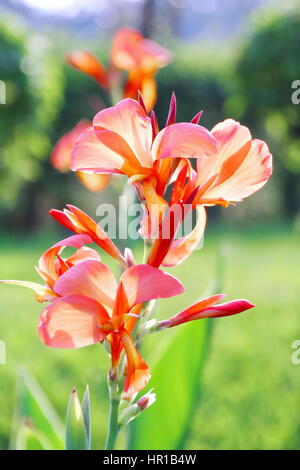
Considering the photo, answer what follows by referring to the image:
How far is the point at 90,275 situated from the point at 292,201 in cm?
662

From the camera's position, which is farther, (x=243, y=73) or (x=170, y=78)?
(x=170, y=78)

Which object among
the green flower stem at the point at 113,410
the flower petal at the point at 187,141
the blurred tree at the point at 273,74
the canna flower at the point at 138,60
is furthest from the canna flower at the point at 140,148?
the blurred tree at the point at 273,74

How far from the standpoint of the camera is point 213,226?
19.4 feet

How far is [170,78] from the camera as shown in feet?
20.3

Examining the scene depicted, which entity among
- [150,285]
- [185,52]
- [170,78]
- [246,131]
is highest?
[185,52]

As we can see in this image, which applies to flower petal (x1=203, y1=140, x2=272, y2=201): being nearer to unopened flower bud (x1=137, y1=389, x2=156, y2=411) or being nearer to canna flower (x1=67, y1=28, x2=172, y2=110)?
unopened flower bud (x1=137, y1=389, x2=156, y2=411)

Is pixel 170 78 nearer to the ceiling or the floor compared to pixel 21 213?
nearer to the ceiling

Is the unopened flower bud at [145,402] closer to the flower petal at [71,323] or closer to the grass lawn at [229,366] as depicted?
the flower petal at [71,323]

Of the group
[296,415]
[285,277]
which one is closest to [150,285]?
[296,415]

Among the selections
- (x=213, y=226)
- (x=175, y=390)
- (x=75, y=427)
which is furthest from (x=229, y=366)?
(x=213, y=226)

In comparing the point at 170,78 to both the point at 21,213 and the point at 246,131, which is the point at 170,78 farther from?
the point at 246,131

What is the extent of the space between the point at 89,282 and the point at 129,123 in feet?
0.38

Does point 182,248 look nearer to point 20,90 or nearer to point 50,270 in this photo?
point 50,270

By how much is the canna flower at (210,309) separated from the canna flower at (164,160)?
48 mm
